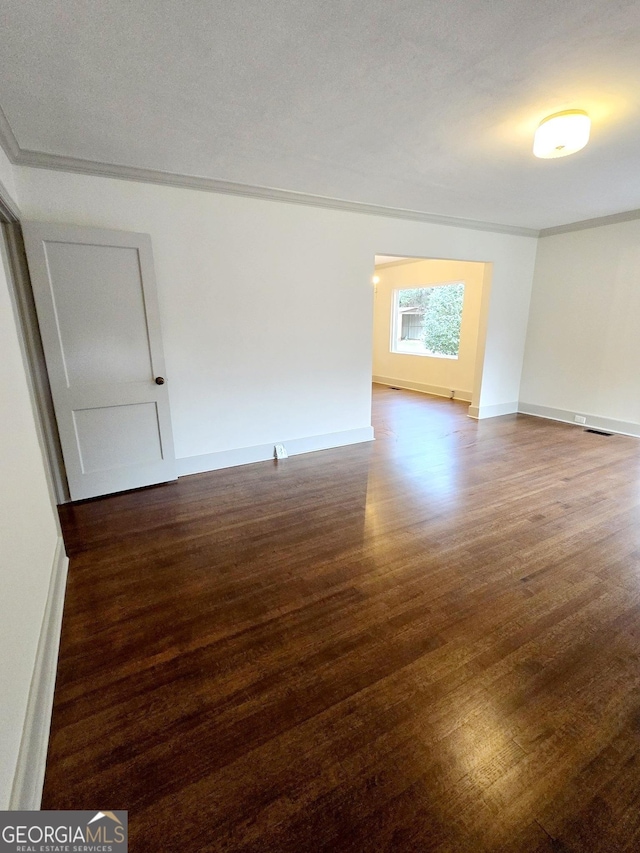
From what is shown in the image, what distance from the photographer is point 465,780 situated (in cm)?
125

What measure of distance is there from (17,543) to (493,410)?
5894 millimetres

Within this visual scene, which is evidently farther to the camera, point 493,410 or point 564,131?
point 493,410

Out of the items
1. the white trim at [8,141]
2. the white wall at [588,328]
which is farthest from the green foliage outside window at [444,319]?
the white trim at [8,141]

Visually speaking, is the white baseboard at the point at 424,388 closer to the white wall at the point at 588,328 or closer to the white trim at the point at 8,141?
the white wall at the point at 588,328

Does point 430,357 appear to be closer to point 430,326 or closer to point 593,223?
point 430,326

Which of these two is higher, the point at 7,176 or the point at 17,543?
the point at 7,176

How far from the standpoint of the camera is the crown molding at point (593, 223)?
451 cm

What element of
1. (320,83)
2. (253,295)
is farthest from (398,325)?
(320,83)

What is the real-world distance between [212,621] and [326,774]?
0.89m

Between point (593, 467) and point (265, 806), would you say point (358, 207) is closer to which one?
point (593, 467)

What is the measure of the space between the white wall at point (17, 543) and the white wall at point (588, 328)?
20.0 feet

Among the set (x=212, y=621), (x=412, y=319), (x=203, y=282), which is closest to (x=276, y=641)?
(x=212, y=621)

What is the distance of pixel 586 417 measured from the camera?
5.29 meters

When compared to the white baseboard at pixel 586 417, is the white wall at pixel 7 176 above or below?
above
